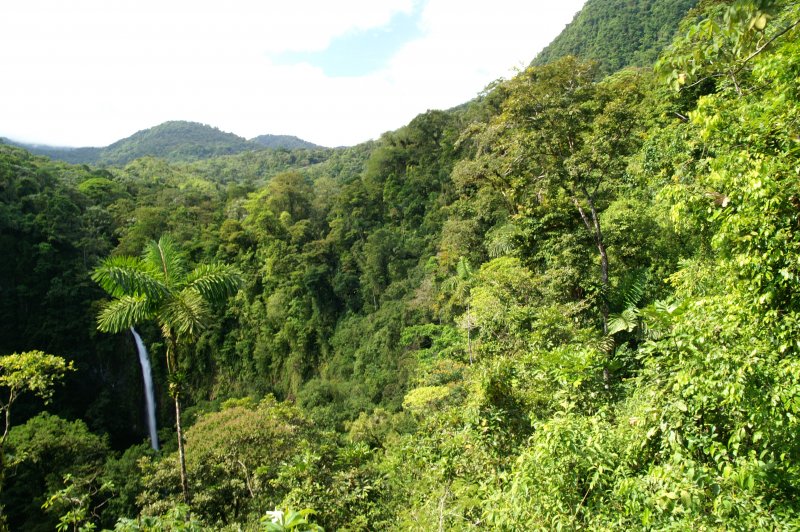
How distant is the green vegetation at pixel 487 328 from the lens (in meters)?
2.97

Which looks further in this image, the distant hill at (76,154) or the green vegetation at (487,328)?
the distant hill at (76,154)

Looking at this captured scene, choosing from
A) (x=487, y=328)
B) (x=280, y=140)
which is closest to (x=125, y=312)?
(x=487, y=328)

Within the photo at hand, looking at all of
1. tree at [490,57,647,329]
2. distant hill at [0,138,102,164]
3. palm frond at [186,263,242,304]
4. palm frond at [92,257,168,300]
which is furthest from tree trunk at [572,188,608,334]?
distant hill at [0,138,102,164]

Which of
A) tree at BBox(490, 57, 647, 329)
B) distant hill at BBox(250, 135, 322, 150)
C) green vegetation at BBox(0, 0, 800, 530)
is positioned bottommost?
green vegetation at BBox(0, 0, 800, 530)

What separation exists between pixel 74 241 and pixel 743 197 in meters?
31.0

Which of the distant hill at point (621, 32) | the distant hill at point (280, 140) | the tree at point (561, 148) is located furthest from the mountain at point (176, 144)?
the tree at point (561, 148)

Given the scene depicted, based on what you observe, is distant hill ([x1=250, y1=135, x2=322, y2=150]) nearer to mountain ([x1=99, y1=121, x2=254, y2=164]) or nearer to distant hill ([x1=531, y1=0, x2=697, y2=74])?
mountain ([x1=99, y1=121, x2=254, y2=164])

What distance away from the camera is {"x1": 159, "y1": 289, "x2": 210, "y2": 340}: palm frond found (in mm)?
6785

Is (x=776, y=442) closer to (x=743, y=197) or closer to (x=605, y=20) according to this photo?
(x=743, y=197)

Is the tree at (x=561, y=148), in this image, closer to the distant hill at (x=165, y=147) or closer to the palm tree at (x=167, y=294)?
the palm tree at (x=167, y=294)

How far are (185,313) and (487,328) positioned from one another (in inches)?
254

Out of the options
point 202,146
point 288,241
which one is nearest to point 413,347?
point 288,241

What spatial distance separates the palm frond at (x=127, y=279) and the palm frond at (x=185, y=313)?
0.81 feet

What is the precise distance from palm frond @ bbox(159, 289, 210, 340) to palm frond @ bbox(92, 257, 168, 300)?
246 millimetres
